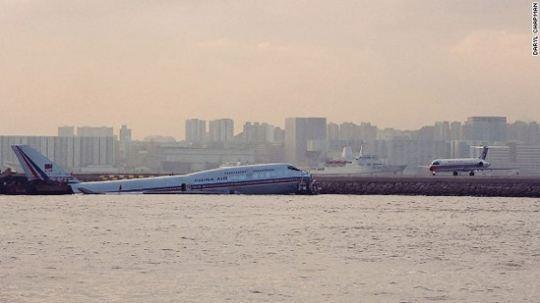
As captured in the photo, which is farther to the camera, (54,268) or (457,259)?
(457,259)

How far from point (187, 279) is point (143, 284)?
2.49 m

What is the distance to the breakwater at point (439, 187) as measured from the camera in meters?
156

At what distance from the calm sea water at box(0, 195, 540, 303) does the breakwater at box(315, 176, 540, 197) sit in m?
60.9

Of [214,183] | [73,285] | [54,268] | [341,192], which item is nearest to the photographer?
[73,285]

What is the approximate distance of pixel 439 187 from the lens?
533ft

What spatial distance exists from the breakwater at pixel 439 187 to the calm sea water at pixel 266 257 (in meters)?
60.9

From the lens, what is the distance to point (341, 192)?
553 ft

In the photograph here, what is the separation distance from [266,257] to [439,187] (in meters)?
112

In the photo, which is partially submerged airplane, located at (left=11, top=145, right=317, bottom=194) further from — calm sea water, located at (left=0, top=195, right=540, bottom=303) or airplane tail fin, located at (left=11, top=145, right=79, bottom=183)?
calm sea water, located at (left=0, top=195, right=540, bottom=303)

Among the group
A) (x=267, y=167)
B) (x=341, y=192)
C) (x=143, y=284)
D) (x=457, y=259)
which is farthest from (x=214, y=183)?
(x=143, y=284)

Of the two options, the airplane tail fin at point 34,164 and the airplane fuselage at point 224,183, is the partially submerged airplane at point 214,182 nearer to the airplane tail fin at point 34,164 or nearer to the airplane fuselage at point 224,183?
the airplane fuselage at point 224,183

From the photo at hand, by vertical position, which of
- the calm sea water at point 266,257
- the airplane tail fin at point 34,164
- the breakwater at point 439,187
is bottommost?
the calm sea water at point 266,257

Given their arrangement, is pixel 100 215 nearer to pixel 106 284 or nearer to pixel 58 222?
pixel 58 222

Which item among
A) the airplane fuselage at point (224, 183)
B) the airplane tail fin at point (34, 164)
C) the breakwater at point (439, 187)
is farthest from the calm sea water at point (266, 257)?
the breakwater at point (439, 187)
